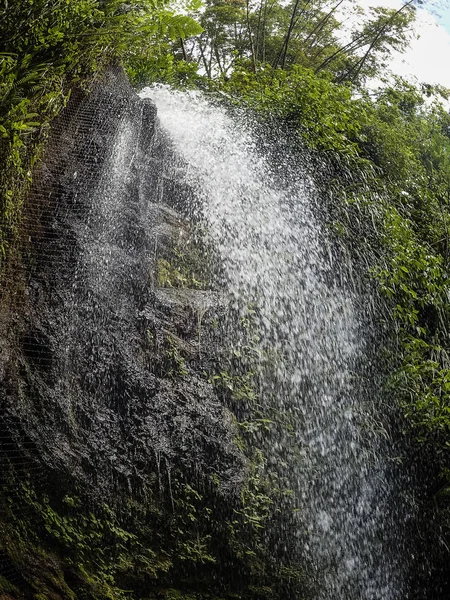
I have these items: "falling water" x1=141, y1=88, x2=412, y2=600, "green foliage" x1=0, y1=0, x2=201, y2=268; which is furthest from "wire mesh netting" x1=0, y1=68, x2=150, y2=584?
"falling water" x1=141, y1=88, x2=412, y2=600

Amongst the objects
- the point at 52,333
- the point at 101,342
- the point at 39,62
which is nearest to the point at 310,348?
the point at 101,342

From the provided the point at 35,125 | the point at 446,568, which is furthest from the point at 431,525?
the point at 35,125

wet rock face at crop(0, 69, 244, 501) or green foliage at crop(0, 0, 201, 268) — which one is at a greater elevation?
green foliage at crop(0, 0, 201, 268)

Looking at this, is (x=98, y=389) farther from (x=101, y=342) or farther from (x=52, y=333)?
(x=52, y=333)

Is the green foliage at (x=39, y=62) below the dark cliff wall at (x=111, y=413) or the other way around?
the other way around

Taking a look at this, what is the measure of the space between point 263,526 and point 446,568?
4.70 ft

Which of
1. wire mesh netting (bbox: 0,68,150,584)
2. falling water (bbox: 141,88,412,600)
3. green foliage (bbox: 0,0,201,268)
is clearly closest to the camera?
wire mesh netting (bbox: 0,68,150,584)

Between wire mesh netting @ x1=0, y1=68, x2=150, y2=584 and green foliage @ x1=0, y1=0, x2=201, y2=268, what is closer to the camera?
wire mesh netting @ x1=0, y1=68, x2=150, y2=584

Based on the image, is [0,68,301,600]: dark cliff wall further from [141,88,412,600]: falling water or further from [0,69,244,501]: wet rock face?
[141,88,412,600]: falling water

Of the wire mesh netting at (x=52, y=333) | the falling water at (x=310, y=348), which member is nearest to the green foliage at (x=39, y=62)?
the wire mesh netting at (x=52, y=333)

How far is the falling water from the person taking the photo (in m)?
3.58

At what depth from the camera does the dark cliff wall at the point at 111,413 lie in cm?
275

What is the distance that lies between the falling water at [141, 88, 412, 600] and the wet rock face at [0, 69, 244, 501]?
1.64ft

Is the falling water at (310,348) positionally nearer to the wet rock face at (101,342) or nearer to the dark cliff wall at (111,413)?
the dark cliff wall at (111,413)
